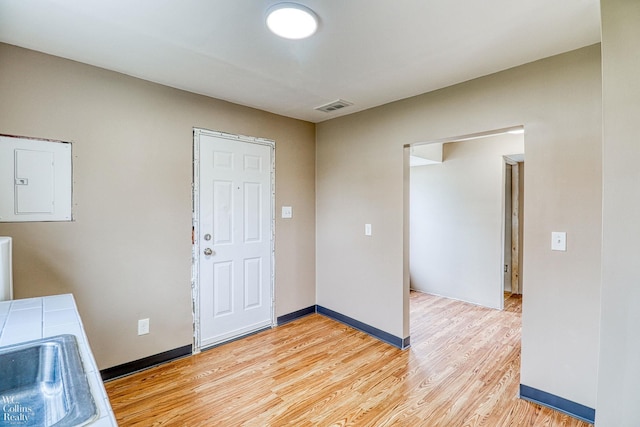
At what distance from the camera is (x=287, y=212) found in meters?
3.45

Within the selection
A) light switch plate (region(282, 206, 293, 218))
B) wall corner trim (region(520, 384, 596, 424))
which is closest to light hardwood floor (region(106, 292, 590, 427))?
wall corner trim (region(520, 384, 596, 424))

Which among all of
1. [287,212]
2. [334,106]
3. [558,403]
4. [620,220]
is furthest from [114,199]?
[558,403]

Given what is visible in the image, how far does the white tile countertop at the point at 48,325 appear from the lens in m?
0.80

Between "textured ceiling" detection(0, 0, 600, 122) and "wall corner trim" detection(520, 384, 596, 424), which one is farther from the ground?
"textured ceiling" detection(0, 0, 600, 122)

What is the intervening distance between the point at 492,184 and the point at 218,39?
3.65 metres

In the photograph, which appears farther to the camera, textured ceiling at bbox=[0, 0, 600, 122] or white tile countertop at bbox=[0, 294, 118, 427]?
textured ceiling at bbox=[0, 0, 600, 122]

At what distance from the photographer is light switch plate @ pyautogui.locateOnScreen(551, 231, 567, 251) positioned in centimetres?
196

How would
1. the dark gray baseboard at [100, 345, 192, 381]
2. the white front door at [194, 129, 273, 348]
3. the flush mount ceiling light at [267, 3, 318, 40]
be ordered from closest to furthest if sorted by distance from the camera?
1. the flush mount ceiling light at [267, 3, 318, 40]
2. the dark gray baseboard at [100, 345, 192, 381]
3. the white front door at [194, 129, 273, 348]

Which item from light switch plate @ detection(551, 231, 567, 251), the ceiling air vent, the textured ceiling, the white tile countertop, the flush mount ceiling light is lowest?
the white tile countertop

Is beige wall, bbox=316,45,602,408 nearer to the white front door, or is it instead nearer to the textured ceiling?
the textured ceiling

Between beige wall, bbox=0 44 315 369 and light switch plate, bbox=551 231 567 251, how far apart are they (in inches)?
109

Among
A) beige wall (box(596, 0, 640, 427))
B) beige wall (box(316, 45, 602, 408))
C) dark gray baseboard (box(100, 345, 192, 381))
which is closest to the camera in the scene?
beige wall (box(596, 0, 640, 427))

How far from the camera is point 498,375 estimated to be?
2416 millimetres

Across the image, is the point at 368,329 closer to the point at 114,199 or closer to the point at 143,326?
the point at 143,326
